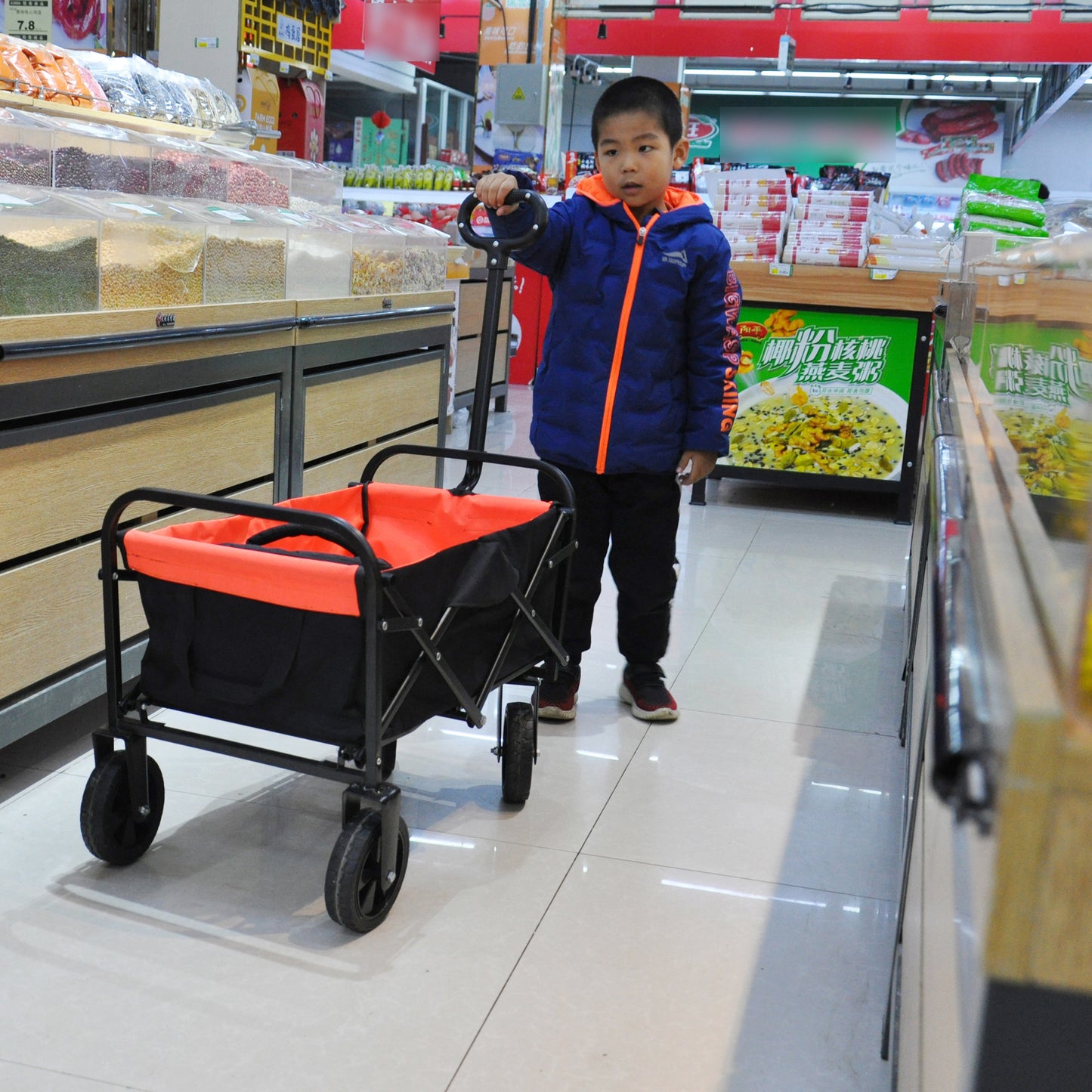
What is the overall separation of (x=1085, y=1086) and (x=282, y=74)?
6.15 meters

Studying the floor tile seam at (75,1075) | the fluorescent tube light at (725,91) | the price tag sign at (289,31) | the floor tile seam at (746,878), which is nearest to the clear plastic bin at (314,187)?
the price tag sign at (289,31)

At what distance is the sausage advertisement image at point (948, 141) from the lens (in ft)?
53.6

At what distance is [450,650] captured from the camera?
1.93 metres

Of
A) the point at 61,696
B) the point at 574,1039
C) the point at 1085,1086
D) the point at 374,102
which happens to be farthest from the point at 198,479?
the point at 374,102

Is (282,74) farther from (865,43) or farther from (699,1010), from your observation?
(865,43)

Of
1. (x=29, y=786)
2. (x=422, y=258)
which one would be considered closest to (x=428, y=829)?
(x=29, y=786)

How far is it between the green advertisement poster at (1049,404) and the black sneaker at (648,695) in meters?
1.22

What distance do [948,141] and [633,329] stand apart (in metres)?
15.8

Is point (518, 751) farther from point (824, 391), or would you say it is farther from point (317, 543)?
point (824, 391)

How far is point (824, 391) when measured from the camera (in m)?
5.14

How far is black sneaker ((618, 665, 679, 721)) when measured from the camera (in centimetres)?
276

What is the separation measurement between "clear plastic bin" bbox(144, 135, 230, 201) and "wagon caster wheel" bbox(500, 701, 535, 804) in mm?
1709

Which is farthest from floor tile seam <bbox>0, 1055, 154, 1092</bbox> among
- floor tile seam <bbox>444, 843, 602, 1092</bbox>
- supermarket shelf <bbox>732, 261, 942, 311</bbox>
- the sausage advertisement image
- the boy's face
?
the sausage advertisement image

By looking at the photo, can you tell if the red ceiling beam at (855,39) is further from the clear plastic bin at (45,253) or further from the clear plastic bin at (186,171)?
the clear plastic bin at (45,253)
